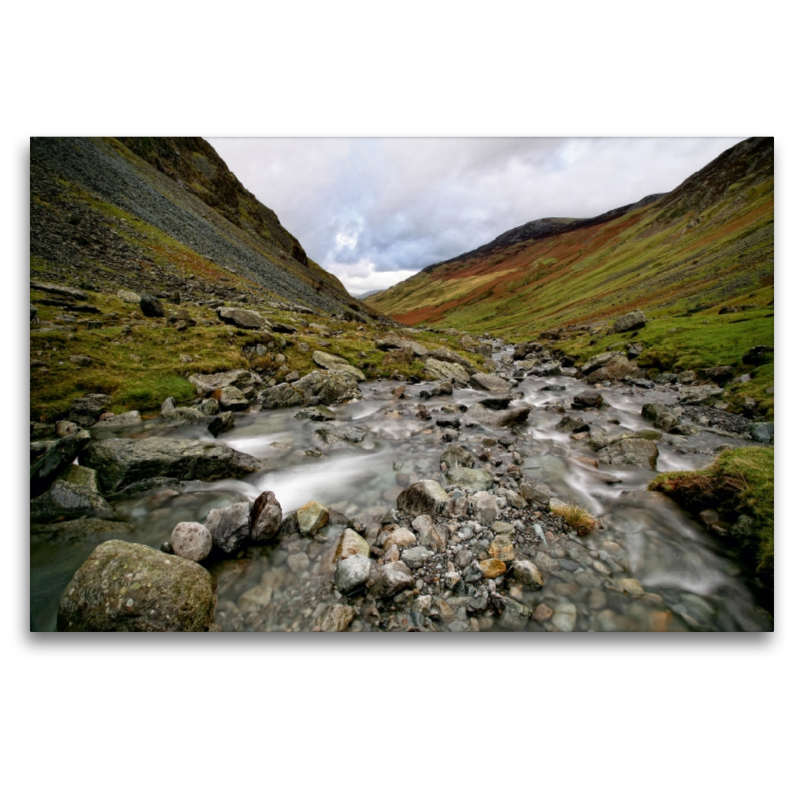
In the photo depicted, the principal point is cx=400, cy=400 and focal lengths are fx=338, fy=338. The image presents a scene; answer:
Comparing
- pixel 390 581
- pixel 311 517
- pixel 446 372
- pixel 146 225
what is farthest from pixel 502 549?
pixel 146 225

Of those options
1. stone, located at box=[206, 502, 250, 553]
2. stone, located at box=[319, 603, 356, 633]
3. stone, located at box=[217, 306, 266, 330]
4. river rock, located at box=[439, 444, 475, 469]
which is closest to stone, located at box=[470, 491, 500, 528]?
river rock, located at box=[439, 444, 475, 469]

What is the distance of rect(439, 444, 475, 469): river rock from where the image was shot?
7.77m

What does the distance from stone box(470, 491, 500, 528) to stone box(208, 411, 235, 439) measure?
23.2 ft

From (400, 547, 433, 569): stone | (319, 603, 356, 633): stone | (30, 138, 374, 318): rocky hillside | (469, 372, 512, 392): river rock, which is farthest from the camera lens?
(469, 372, 512, 392): river rock

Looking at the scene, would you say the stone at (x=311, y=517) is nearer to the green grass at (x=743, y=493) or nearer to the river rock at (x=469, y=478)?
the river rock at (x=469, y=478)

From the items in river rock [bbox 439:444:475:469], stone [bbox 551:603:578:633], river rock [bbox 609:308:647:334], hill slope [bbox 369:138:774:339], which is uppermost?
hill slope [bbox 369:138:774:339]

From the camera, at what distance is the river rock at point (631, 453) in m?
7.87

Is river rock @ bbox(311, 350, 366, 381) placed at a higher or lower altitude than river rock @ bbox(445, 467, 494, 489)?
higher

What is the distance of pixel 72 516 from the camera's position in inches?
210

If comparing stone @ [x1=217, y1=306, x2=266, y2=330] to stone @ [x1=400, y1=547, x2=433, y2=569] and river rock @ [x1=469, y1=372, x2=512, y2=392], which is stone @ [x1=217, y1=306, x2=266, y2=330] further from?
stone @ [x1=400, y1=547, x2=433, y2=569]

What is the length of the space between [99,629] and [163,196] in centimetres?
5502

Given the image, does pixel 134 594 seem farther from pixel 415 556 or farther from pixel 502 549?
pixel 502 549

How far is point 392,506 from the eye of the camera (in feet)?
20.7
